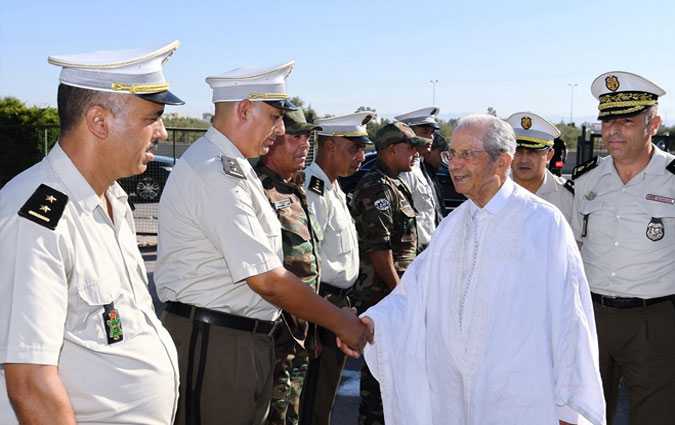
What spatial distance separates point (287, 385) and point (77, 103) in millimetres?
2261

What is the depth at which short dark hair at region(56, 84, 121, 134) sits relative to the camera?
2.11 metres

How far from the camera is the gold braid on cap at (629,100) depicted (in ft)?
13.7

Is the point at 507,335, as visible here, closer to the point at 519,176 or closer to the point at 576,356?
the point at 576,356

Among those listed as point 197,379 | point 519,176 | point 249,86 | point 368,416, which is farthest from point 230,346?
point 519,176

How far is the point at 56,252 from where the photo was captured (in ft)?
6.10

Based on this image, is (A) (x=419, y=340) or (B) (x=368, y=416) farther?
(B) (x=368, y=416)

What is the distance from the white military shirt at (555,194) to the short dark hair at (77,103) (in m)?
3.24

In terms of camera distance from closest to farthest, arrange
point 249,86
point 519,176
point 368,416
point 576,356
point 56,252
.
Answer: point 56,252, point 576,356, point 249,86, point 519,176, point 368,416

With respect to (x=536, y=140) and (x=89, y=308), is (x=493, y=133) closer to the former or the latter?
(x=536, y=140)

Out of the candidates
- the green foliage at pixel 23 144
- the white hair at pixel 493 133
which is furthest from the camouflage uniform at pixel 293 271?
the green foliage at pixel 23 144

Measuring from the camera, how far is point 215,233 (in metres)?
→ 3.00

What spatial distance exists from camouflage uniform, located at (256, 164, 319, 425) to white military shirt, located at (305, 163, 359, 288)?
0.42 metres

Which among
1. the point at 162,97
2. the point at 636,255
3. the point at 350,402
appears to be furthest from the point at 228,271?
the point at 350,402

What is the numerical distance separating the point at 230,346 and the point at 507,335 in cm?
122
